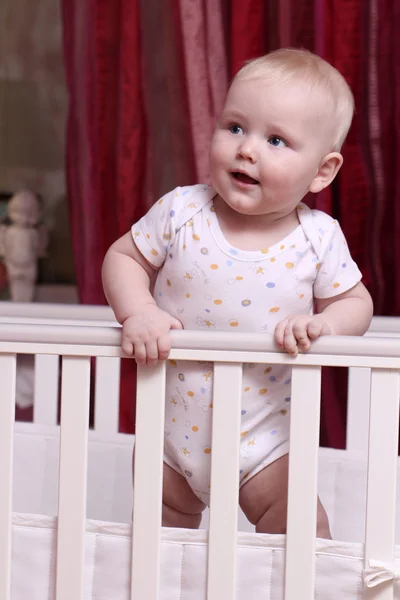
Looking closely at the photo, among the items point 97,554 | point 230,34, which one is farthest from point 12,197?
point 97,554

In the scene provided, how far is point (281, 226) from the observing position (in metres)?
1.11

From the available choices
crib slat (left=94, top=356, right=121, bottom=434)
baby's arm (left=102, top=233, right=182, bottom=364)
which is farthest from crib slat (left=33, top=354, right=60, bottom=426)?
baby's arm (left=102, top=233, right=182, bottom=364)

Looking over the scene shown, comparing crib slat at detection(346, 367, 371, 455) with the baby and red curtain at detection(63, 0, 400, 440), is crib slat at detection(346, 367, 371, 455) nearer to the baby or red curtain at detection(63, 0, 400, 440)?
red curtain at detection(63, 0, 400, 440)

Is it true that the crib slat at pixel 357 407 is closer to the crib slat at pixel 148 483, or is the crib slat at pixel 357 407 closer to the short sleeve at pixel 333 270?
the short sleeve at pixel 333 270

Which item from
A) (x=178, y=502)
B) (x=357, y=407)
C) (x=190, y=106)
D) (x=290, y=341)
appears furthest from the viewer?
(x=190, y=106)

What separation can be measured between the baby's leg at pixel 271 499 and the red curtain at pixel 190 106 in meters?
0.62

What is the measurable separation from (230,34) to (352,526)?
1003 mm

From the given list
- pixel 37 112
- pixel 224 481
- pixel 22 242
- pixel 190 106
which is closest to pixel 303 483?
pixel 224 481

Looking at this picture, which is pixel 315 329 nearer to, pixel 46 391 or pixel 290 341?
pixel 290 341

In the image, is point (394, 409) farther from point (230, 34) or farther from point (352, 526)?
point (230, 34)

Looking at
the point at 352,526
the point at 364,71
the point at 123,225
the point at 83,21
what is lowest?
the point at 352,526

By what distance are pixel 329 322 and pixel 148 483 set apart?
0.29 meters

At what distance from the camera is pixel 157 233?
1121mm

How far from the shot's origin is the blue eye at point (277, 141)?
1051 millimetres
